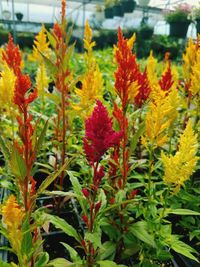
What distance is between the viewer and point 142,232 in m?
1.50

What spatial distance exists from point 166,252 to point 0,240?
87 centimetres

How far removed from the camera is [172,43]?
12.2 m

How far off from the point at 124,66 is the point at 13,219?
0.75 meters

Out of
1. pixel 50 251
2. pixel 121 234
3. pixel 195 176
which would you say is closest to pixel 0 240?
pixel 50 251

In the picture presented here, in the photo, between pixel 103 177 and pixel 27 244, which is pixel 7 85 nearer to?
pixel 103 177

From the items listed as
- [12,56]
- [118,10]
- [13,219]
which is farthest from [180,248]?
[118,10]

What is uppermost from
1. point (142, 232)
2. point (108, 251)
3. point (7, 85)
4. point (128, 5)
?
point (128, 5)

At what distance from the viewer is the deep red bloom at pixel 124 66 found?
1.40 m

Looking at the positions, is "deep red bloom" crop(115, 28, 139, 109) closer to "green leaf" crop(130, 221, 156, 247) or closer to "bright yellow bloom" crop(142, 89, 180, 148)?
"bright yellow bloom" crop(142, 89, 180, 148)

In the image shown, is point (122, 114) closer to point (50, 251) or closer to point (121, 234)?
point (121, 234)

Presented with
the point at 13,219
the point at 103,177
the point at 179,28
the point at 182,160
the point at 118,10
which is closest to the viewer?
the point at 13,219

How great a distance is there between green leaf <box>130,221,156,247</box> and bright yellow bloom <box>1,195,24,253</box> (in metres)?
0.57

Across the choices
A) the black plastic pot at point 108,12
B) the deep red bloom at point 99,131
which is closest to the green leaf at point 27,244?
the deep red bloom at point 99,131

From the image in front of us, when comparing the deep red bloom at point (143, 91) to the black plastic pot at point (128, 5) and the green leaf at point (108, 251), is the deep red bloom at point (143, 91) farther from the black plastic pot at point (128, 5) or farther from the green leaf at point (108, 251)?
the black plastic pot at point (128, 5)
